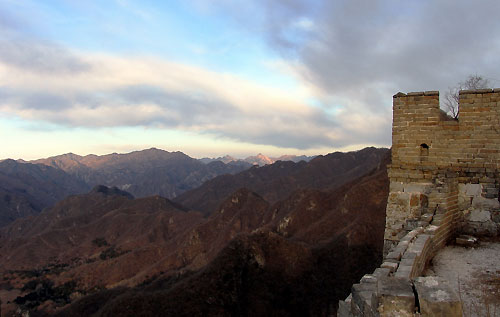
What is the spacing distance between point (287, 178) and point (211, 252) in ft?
160

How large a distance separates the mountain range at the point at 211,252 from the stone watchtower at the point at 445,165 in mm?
14459

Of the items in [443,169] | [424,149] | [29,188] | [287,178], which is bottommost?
[29,188]

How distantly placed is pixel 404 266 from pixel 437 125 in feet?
13.8

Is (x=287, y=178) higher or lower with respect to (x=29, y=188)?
higher

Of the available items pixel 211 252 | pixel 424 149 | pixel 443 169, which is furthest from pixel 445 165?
pixel 211 252

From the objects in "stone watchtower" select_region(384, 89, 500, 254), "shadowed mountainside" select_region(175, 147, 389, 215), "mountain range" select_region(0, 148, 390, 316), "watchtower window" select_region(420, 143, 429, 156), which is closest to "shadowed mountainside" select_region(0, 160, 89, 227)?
"mountain range" select_region(0, 148, 390, 316)

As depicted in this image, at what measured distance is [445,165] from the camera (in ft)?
24.6

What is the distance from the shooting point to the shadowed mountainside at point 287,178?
241 ft

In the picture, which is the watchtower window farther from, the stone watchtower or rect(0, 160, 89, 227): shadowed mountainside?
rect(0, 160, 89, 227): shadowed mountainside

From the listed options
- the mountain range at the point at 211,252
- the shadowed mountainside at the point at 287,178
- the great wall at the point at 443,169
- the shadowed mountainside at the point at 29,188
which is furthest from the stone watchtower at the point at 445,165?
the shadowed mountainside at the point at 29,188

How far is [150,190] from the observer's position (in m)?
158

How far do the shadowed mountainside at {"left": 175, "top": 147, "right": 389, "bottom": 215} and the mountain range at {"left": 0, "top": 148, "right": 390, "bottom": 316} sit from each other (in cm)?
53

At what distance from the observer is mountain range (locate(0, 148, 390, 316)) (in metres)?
20.8

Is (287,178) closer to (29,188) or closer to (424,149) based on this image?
(424,149)
